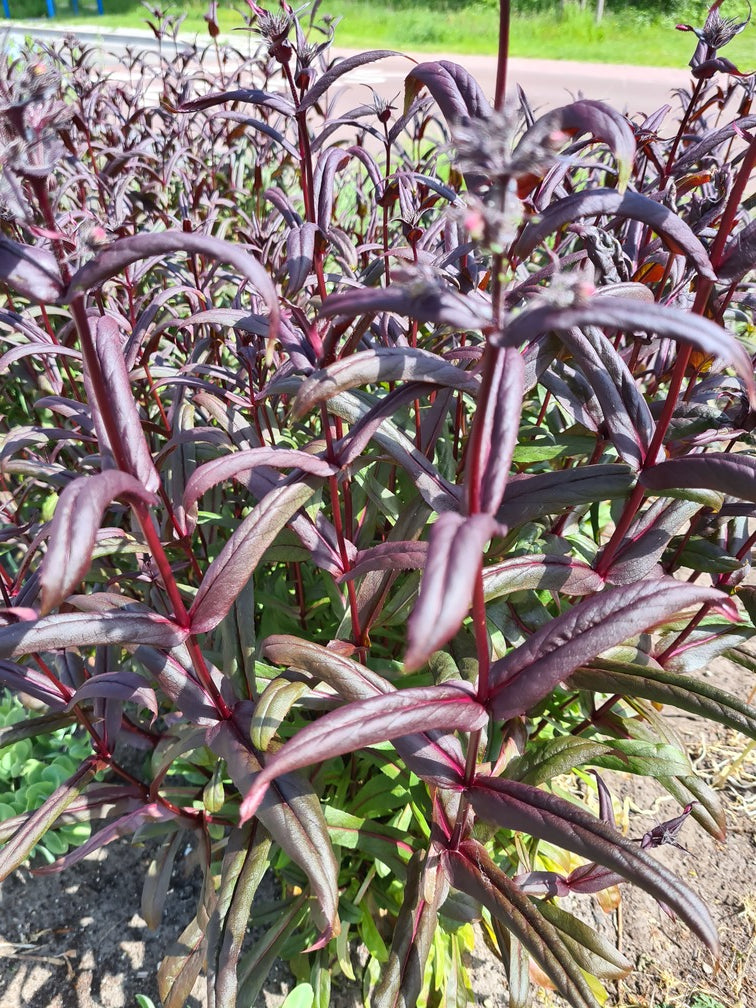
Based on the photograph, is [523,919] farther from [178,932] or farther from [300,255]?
[178,932]

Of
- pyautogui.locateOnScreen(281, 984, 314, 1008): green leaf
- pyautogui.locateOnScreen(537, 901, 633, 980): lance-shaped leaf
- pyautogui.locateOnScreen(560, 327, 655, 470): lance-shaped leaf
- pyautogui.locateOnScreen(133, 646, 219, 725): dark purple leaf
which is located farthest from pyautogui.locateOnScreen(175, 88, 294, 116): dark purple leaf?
pyautogui.locateOnScreen(281, 984, 314, 1008): green leaf

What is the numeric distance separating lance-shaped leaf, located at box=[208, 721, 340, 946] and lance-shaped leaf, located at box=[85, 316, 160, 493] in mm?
553

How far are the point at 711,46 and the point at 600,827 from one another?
182 centimetres

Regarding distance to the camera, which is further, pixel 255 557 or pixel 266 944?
pixel 266 944

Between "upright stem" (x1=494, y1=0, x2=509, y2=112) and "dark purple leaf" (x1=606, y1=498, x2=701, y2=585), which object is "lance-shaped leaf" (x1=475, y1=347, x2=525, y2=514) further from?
"dark purple leaf" (x1=606, y1=498, x2=701, y2=585)

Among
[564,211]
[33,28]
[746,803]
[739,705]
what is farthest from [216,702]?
[33,28]

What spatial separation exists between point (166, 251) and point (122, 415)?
41 centimetres

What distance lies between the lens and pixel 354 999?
83.8 inches

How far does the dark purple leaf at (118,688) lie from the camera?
57.6 inches

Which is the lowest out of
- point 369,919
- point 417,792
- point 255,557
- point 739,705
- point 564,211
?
point 369,919

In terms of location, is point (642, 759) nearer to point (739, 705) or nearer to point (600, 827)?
point (739, 705)

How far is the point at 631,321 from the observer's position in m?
0.76

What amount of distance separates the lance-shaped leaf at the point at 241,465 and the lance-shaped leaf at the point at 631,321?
23.0 inches

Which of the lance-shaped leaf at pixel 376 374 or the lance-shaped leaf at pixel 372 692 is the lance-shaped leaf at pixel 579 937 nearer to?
the lance-shaped leaf at pixel 372 692
